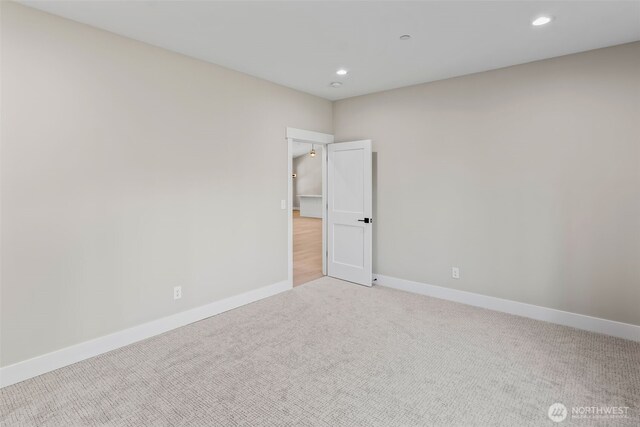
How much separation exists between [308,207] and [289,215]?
8.71 m

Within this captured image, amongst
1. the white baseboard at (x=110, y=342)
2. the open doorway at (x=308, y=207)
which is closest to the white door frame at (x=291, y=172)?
the white baseboard at (x=110, y=342)

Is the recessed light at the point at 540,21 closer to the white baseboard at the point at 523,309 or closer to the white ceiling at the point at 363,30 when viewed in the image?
the white ceiling at the point at 363,30

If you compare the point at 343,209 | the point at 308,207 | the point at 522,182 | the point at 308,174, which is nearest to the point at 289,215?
the point at 343,209

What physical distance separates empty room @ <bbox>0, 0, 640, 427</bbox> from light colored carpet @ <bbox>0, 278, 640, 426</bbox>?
0.02 m

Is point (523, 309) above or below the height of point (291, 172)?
below

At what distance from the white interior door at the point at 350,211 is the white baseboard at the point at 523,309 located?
17.6 inches

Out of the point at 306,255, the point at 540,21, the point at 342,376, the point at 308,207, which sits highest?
the point at 540,21

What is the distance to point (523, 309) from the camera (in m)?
3.47

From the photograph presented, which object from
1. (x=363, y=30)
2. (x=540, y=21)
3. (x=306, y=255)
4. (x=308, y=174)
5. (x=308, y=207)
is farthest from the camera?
(x=308, y=174)

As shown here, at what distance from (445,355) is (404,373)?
48 cm

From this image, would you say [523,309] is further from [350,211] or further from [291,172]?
[291,172]

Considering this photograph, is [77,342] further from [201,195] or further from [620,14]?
[620,14]

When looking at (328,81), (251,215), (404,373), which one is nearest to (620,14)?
(328,81)

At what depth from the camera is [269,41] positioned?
2.83m
